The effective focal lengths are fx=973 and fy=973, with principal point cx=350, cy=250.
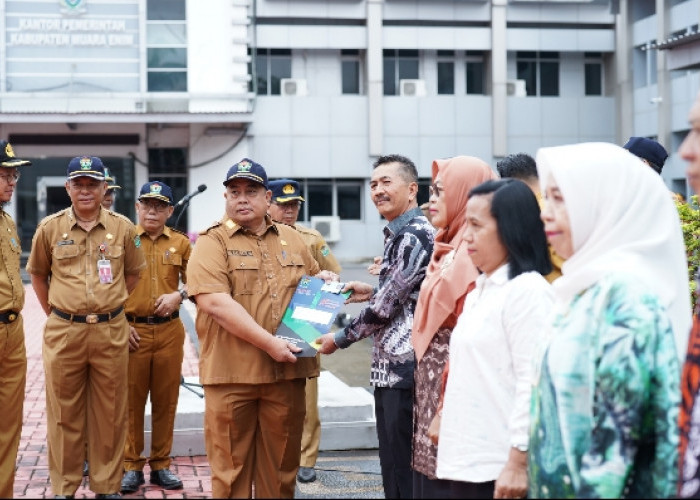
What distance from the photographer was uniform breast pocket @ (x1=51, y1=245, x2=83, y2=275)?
5.86m

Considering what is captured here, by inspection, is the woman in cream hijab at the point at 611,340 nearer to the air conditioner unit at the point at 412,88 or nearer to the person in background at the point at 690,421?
the person in background at the point at 690,421

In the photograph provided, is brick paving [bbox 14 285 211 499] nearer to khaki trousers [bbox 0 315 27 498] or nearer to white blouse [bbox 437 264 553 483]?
khaki trousers [bbox 0 315 27 498]

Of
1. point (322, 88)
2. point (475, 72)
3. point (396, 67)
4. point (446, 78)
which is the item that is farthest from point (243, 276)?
point (475, 72)

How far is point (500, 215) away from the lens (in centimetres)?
330

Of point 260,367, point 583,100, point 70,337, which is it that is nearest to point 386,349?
point 260,367

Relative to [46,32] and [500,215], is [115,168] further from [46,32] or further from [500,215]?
[500,215]

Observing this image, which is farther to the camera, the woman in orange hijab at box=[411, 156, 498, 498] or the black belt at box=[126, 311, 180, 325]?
the black belt at box=[126, 311, 180, 325]

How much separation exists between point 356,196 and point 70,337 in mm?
25509

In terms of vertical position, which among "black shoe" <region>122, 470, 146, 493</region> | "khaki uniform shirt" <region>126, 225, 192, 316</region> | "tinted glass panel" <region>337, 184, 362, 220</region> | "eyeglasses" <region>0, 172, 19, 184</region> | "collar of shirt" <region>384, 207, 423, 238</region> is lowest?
"black shoe" <region>122, 470, 146, 493</region>

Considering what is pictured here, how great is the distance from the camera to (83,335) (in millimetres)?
5754

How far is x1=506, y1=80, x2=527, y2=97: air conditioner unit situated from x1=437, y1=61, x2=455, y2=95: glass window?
1.81 metres

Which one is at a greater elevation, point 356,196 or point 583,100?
point 583,100

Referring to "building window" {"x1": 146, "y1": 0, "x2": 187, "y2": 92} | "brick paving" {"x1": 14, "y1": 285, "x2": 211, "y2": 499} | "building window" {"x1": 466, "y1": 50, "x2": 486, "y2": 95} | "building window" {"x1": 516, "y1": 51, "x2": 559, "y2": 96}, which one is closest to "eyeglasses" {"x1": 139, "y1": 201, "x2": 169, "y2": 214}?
"brick paving" {"x1": 14, "y1": 285, "x2": 211, "y2": 499}

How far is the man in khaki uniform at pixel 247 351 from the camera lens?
16.2 feet
